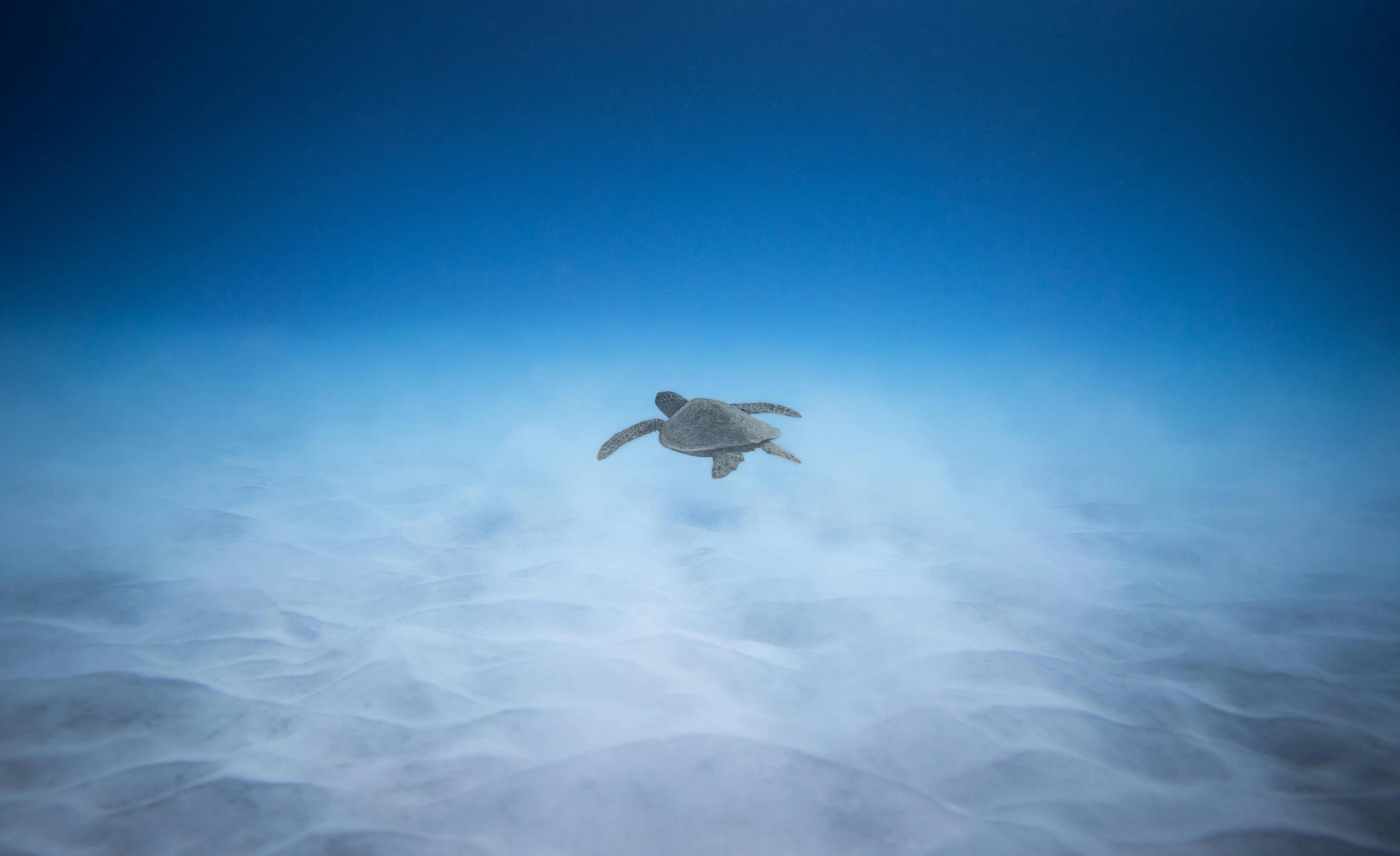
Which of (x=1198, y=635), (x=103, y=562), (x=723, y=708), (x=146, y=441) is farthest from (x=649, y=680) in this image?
(x=146, y=441)

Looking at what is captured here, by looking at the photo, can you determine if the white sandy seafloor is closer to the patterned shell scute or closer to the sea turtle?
the sea turtle

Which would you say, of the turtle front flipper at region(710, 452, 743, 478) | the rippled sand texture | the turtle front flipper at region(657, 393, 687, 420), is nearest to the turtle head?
the turtle front flipper at region(657, 393, 687, 420)

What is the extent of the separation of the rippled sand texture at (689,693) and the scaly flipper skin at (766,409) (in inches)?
57.1

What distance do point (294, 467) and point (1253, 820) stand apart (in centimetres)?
800

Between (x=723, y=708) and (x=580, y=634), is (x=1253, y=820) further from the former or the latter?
(x=580, y=634)

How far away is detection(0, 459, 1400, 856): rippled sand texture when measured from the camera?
179cm

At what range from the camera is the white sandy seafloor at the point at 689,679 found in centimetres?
180

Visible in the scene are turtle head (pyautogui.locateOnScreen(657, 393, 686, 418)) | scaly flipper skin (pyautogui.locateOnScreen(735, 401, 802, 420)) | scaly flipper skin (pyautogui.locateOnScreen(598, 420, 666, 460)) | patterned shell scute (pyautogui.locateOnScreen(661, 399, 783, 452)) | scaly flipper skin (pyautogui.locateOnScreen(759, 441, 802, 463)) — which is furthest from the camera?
scaly flipper skin (pyautogui.locateOnScreen(735, 401, 802, 420))

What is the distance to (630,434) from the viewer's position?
4664mm

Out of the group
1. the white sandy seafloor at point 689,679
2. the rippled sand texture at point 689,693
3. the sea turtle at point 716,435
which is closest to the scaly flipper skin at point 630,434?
the sea turtle at point 716,435

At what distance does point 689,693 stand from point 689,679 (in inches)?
4.1

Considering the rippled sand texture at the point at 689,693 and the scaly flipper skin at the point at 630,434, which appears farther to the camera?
the scaly flipper skin at the point at 630,434

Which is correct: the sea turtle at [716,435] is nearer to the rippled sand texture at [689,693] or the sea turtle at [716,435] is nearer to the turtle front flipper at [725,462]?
the turtle front flipper at [725,462]

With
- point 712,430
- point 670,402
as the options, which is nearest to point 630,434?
point 670,402
